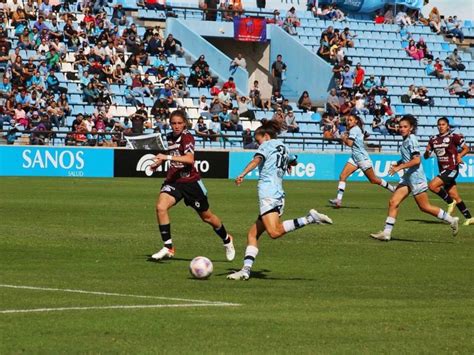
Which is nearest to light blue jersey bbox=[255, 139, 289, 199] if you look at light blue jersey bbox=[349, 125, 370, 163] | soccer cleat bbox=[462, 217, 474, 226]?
soccer cleat bbox=[462, 217, 474, 226]

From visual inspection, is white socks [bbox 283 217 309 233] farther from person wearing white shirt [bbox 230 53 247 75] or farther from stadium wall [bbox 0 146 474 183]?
person wearing white shirt [bbox 230 53 247 75]

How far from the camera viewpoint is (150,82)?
46688 millimetres

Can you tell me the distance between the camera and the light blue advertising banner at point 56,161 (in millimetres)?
40656

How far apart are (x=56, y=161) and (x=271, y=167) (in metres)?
27.8

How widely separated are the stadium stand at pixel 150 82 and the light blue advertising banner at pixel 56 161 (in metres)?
0.42

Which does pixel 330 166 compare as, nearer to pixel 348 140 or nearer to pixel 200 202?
pixel 348 140

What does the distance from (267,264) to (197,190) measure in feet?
4.63

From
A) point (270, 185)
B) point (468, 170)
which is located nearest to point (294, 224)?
point (270, 185)

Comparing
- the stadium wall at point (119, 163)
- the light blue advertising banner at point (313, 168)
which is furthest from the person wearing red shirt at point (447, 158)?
the light blue advertising banner at point (313, 168)

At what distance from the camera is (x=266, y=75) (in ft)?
185

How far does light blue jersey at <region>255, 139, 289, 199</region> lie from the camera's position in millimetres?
14547

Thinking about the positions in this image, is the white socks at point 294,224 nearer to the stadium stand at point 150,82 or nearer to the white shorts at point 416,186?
the white shorts at point 416,186

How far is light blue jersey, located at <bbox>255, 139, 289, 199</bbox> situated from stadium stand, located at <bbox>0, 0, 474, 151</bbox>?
26.5 metres

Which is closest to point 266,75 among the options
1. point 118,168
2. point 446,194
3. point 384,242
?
point 118,168
